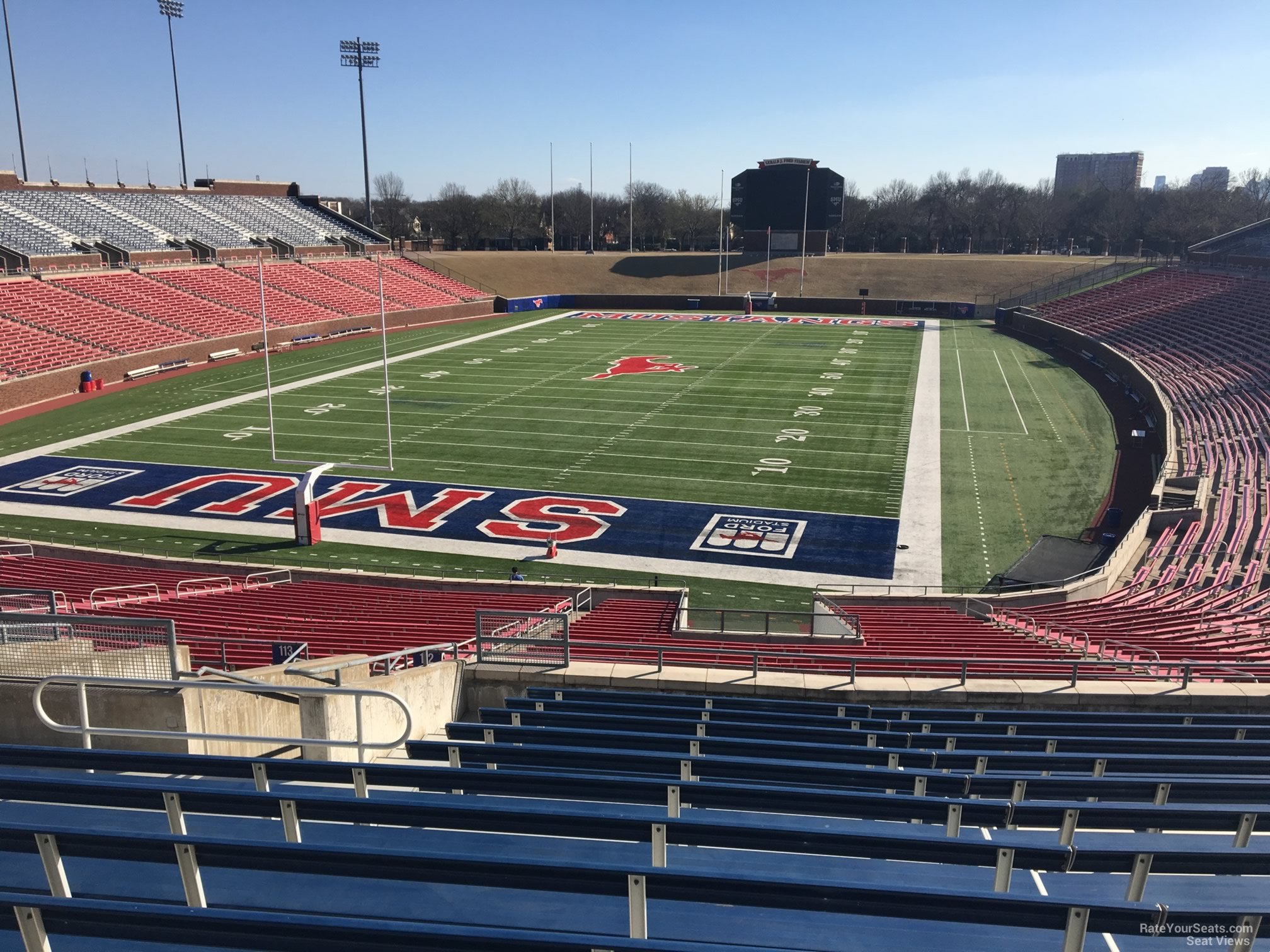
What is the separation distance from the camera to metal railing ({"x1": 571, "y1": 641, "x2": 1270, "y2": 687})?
29.7ft

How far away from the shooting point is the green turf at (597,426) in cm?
2617

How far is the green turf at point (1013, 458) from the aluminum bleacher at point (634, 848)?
14720 mm

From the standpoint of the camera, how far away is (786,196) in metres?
72.7

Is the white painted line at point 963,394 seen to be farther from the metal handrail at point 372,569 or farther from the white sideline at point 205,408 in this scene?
the white sideline at point 205,408

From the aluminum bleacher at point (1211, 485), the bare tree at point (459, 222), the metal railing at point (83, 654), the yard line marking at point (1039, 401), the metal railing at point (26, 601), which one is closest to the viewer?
the metal railing at point (83, 654)

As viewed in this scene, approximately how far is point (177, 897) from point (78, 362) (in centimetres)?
4002

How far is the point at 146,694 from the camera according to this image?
21.2 ft

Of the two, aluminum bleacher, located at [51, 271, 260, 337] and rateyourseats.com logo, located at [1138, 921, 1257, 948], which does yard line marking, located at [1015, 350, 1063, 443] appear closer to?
rateyourseats.com logo, located at [1138, 921, 1257, 948]

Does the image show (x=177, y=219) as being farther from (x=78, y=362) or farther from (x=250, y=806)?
(x=250, y=806)

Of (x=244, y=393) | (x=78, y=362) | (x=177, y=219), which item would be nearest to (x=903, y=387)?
(x=244, y=393)

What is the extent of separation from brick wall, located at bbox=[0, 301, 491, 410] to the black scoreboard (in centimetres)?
2701

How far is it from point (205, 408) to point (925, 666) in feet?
103

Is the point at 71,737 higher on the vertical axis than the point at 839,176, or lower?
lower

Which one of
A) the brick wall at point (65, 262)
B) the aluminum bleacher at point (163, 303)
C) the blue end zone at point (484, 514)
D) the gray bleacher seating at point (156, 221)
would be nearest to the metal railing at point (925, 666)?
the blue end zone at point (484, 514)
